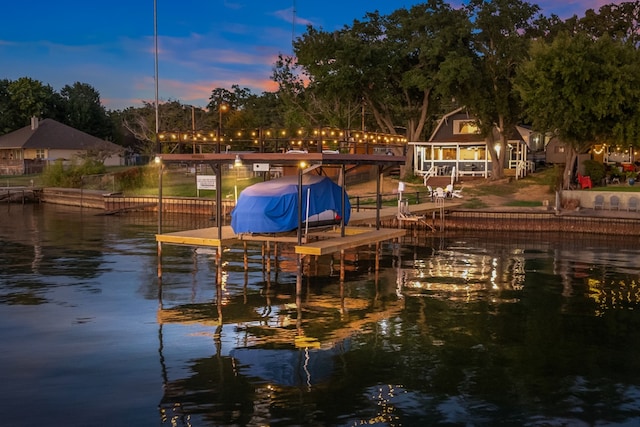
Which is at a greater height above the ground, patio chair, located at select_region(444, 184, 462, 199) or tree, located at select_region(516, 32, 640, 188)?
tree, located at select_region(516, 32, 640, 188)

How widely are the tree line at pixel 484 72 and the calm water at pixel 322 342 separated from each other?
14773 mm

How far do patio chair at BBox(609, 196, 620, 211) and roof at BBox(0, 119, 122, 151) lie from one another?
6069cm

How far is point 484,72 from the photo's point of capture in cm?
5100

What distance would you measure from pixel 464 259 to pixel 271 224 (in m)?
10.6

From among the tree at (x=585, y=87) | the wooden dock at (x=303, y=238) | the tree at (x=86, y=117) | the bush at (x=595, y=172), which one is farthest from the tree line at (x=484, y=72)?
the tree at (x=86, y=117)

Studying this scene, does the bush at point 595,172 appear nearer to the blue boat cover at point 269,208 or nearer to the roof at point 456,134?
the roof at point 456,134

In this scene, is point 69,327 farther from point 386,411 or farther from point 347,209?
point 347,209

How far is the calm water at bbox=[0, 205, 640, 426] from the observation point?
38.7 feet

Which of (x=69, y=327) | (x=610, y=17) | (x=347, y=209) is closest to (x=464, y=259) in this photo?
(x=347, y=209)

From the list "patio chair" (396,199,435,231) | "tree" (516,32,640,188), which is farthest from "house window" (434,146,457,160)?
"patio chair" (396,199,435,231)

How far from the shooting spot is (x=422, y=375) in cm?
1351

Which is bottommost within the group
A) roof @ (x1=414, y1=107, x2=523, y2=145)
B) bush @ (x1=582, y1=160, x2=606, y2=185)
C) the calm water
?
the calm water

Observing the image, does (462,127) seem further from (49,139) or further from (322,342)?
(49,139)

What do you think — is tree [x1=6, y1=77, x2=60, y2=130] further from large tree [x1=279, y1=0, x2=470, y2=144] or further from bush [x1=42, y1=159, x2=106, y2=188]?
large tree [x1=279, y1=0, x2=470, y2=144]
